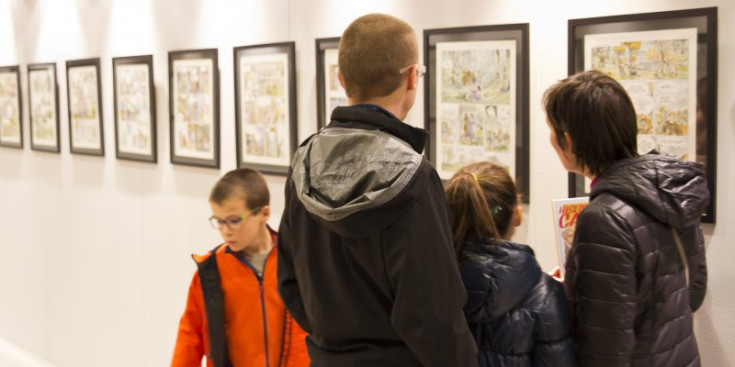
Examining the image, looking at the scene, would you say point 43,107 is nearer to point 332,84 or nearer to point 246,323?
point 332,84

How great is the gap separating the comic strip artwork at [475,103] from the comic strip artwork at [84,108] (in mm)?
2674

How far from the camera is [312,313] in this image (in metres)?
1.89

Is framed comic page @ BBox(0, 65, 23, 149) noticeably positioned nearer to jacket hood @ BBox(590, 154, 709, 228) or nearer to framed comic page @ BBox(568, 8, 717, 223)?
framed comic page @ BBox(568, 8, 717, 223)

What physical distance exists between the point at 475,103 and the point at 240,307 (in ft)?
3.57

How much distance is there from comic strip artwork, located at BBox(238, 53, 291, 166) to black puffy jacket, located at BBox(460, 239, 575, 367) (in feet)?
6.43

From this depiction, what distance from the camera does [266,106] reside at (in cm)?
384

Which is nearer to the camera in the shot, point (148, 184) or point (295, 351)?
point (295, 351)

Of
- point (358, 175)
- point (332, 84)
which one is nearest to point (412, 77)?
point (358, 175)

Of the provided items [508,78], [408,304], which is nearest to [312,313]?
[408,304]

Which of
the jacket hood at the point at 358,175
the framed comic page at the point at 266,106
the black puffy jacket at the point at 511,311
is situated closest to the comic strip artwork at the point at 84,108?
the framed comic page at the point at 266,106

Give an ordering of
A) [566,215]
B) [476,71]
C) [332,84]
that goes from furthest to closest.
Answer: [332,84] → [476,71] → [566,215]

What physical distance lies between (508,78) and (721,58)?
2.36 ft

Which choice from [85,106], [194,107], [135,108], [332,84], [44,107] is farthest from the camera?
[44,107]

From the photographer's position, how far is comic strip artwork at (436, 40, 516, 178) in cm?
288
